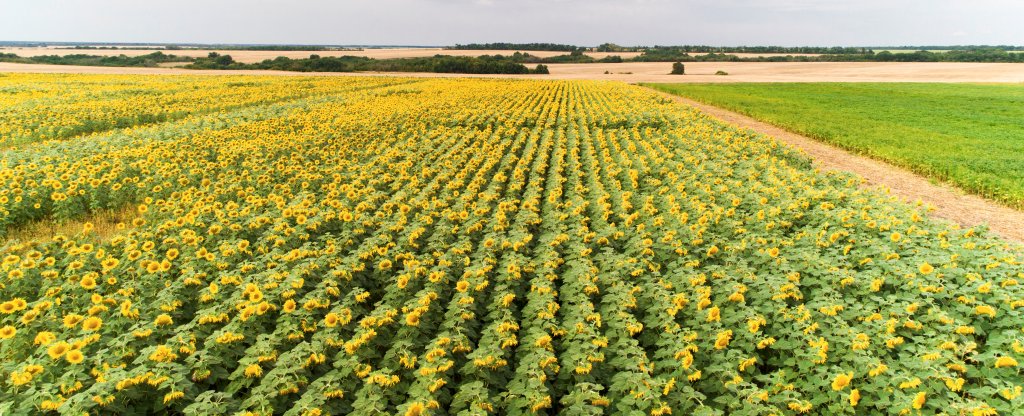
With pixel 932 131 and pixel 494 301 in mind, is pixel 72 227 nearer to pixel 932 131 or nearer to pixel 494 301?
pixel 494 301

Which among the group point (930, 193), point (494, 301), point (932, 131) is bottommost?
point (930, 193)

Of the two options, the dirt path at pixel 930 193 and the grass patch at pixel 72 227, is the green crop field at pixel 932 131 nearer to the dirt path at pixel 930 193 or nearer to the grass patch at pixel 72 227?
the dirt path at pixel 930 193

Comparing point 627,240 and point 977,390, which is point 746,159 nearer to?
point 627,240

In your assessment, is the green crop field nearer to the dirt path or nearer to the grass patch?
the dirt path

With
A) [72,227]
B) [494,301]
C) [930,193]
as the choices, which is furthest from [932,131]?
[72,227]

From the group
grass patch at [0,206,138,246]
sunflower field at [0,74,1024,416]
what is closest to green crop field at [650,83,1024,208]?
sunflower field at [0,74,1024,416]
